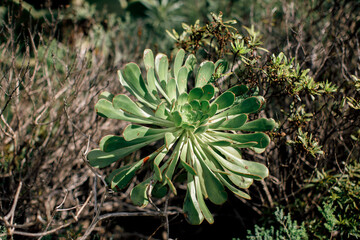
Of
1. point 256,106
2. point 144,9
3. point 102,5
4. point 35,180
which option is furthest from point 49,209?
point 144,9

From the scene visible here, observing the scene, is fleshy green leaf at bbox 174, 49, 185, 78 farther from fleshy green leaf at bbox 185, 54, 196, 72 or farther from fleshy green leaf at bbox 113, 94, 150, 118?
fleshy green leaf at bbox 113, 94, 150, 118

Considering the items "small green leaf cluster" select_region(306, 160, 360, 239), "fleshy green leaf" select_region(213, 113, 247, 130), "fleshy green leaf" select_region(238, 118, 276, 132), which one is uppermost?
"fleshy green leaf" select_region(213, 113, 247, 130)

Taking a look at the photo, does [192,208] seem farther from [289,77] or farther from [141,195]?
[289,77]

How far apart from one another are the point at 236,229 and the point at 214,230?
0.21 metres

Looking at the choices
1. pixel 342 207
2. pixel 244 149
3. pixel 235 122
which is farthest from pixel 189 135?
pixel 342 207

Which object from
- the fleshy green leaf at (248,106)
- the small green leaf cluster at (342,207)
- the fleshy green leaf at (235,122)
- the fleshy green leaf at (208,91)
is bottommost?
the small green leaf cluster at (342,207)

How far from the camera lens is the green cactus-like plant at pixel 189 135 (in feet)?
4.92

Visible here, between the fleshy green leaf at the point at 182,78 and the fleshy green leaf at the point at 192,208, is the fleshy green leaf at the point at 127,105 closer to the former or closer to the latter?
the fleshy green leaf at the point at 182,78

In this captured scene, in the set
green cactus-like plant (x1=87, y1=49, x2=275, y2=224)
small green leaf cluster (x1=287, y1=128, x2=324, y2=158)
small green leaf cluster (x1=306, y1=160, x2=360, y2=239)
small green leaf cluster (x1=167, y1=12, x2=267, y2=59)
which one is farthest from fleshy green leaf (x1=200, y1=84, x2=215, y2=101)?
small green leaf cluster (x1=306, y1=160, x2=360, y2=239)

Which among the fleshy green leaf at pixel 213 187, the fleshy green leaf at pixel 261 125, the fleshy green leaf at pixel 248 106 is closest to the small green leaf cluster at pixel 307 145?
the fleshy green leaf at pixel 261 125

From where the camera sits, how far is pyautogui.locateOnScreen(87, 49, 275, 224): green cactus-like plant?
1.50 meters

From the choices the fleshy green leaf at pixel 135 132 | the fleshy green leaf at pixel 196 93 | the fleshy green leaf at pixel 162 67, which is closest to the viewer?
the fleshy green leaf at pixel 135 132

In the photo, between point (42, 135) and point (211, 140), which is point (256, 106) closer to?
point (211, 140)

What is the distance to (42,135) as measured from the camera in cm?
257
